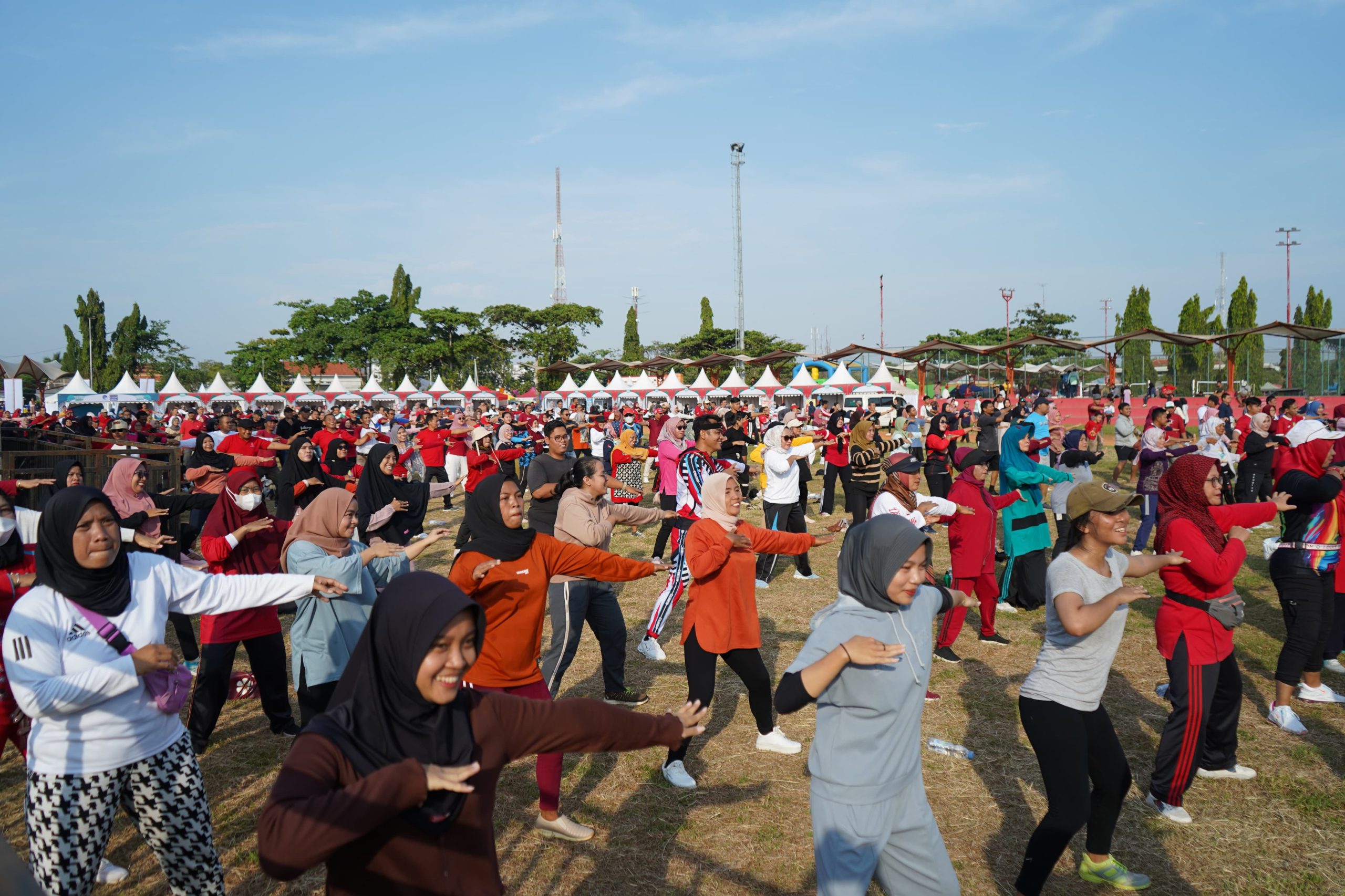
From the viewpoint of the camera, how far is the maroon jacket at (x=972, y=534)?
7207 mm

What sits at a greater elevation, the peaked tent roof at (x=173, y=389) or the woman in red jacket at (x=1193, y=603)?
the peaked tent roof at (x=173, y=389)

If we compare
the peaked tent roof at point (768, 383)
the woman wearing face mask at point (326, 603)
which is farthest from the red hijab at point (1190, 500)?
the peaked tent roof at point (768, 383)

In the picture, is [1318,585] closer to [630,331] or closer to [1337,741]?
[1337,741]

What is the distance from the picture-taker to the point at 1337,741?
5398 millimetres

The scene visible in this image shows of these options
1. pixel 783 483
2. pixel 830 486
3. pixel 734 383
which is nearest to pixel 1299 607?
pixel 783 483

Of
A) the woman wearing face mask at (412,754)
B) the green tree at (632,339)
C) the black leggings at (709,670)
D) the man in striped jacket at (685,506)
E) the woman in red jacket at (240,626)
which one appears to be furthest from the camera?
the green tree at (632,339)

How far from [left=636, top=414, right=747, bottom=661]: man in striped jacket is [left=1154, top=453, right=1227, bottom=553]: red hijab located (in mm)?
2972

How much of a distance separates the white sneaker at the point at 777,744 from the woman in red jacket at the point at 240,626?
307cm

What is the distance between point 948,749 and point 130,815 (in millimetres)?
4412

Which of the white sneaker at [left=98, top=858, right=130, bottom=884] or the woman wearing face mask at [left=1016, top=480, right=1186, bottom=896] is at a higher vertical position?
the woman wearing face mask at [left=1016, top=480, right=1186, bottom=896]

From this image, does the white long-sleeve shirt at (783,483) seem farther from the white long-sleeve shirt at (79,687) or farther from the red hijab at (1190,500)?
the white long-sleeve shirt at (79,687)

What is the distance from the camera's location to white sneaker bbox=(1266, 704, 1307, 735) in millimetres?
5520

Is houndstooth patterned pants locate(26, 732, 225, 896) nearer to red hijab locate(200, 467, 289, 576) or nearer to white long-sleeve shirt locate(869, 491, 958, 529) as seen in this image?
red hijab locate(200, 467, 289, 576)

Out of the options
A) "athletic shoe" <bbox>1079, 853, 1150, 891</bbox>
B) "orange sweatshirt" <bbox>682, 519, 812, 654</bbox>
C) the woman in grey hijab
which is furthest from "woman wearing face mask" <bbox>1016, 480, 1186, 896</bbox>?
"orange sweatshirt" <bbox>682, 519, 812, 654</bbox>
